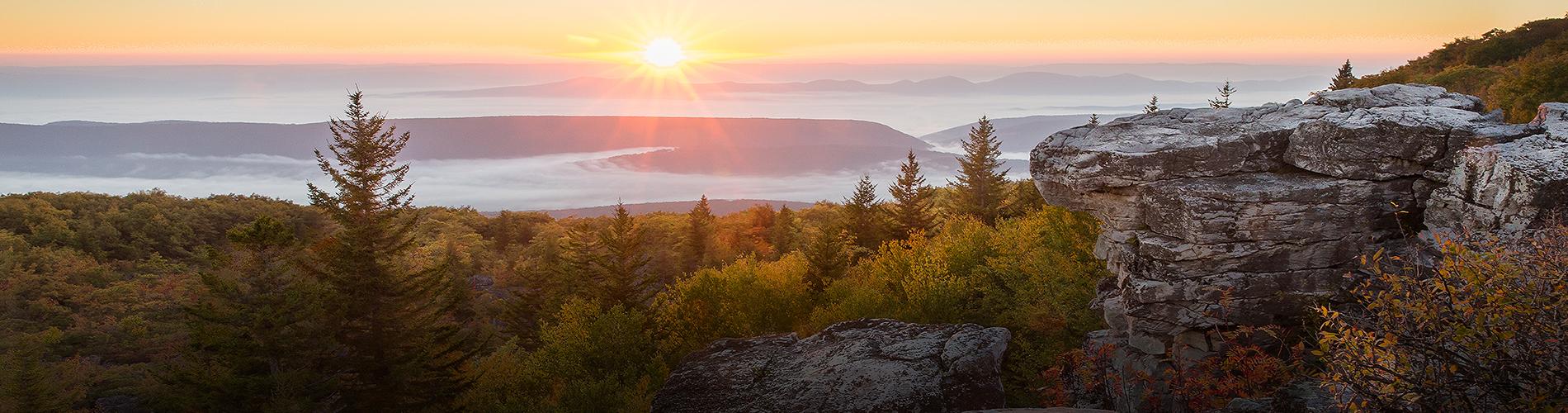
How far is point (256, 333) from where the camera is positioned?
2238cm

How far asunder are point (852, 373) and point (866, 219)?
33.5 metres

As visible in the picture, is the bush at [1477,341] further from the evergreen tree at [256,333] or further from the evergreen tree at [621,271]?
the evergreen tree at [621,271]

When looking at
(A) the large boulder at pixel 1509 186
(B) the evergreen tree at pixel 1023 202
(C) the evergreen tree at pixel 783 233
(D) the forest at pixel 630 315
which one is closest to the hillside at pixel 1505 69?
(D) the forest at pixel 630 315

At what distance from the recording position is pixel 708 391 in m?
20.8

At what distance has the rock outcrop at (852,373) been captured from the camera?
19.2m

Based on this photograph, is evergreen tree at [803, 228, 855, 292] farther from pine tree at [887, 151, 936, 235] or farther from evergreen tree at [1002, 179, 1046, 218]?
evergreen tree at [1002, 179, 1046, 218]

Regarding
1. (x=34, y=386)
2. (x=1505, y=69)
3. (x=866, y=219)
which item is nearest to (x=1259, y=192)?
(x=34, y=386)

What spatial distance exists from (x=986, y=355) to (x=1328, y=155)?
918cm

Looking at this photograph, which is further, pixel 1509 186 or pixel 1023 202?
pixel 1023 202

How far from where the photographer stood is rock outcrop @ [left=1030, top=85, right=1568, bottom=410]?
1672 centimetres

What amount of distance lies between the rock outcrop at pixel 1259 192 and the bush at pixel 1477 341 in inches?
334

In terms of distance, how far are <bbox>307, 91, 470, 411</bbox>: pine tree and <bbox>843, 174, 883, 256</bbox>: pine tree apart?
28845 mm

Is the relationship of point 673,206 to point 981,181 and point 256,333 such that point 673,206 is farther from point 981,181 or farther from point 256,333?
point 256,333

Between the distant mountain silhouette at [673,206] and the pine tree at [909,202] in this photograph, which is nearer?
the pine tree at [909,202]
